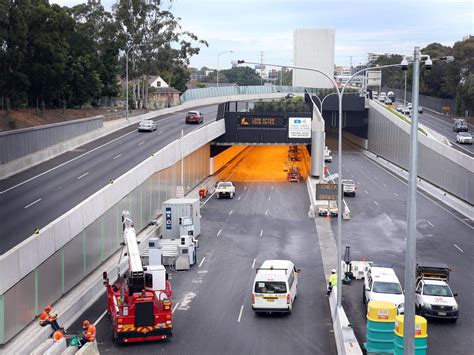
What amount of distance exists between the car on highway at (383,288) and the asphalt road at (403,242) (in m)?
0.87

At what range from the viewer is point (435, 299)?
2727cm

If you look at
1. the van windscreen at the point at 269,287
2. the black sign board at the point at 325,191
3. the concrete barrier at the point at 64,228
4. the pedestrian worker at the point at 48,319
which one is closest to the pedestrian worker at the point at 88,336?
the pedestrian worker at the point at 48,319

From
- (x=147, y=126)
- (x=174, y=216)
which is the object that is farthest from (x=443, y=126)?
(x=174, y=216)

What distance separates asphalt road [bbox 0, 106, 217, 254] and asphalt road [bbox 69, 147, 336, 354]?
21.3ft

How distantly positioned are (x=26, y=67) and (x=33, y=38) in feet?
8.83

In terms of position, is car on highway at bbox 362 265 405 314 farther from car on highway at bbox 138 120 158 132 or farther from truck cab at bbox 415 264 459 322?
car on highway at bbox 138 120 158 132

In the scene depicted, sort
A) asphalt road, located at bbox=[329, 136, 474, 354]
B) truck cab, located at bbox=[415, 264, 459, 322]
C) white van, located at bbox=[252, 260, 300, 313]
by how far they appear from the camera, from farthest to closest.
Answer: white van, located at bbox=[252, 260, 300, 313], truck cab, located at bbox=[415, 264, 459, 322], asphalt road, located at bbox=[329, 136, 474, 354]

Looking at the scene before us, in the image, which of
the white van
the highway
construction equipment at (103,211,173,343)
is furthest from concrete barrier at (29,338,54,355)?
the highway

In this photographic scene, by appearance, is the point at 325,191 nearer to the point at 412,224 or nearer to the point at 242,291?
the point at 242,291

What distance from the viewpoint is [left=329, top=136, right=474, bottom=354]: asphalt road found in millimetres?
26172

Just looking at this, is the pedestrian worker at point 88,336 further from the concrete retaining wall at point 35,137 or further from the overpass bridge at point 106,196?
the concrete retaining wall at point 35,137

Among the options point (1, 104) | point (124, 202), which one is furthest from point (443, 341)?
point (1, 104)

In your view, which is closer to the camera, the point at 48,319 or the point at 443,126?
the point at 48,319

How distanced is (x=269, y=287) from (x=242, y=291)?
14.1ft
